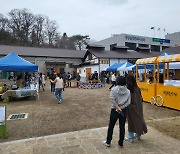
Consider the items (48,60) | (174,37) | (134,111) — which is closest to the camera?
(134,111)

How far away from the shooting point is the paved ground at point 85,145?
14.6ft

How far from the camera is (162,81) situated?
10.3m

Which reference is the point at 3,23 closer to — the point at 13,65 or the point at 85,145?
the point at 13,65

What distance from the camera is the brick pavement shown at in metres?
4.45

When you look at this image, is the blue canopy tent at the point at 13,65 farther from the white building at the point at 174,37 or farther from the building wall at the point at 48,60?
the white building at the point at 174,37

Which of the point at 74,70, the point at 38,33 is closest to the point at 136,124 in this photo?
the point at 74,70

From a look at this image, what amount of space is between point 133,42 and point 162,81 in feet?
139

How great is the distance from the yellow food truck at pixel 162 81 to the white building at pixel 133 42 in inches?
1416

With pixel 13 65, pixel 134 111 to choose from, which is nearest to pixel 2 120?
pixel 134 111

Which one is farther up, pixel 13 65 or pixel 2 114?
pixel 13 65

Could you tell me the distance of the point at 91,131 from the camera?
5.88m

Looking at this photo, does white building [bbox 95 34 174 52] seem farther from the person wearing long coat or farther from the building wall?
the person wearing long coat

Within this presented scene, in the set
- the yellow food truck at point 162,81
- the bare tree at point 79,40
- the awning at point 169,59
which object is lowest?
the yellow food truck at point 162,81

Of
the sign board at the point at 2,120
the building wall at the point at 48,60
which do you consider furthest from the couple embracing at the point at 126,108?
the building wall at the point at 48,60
